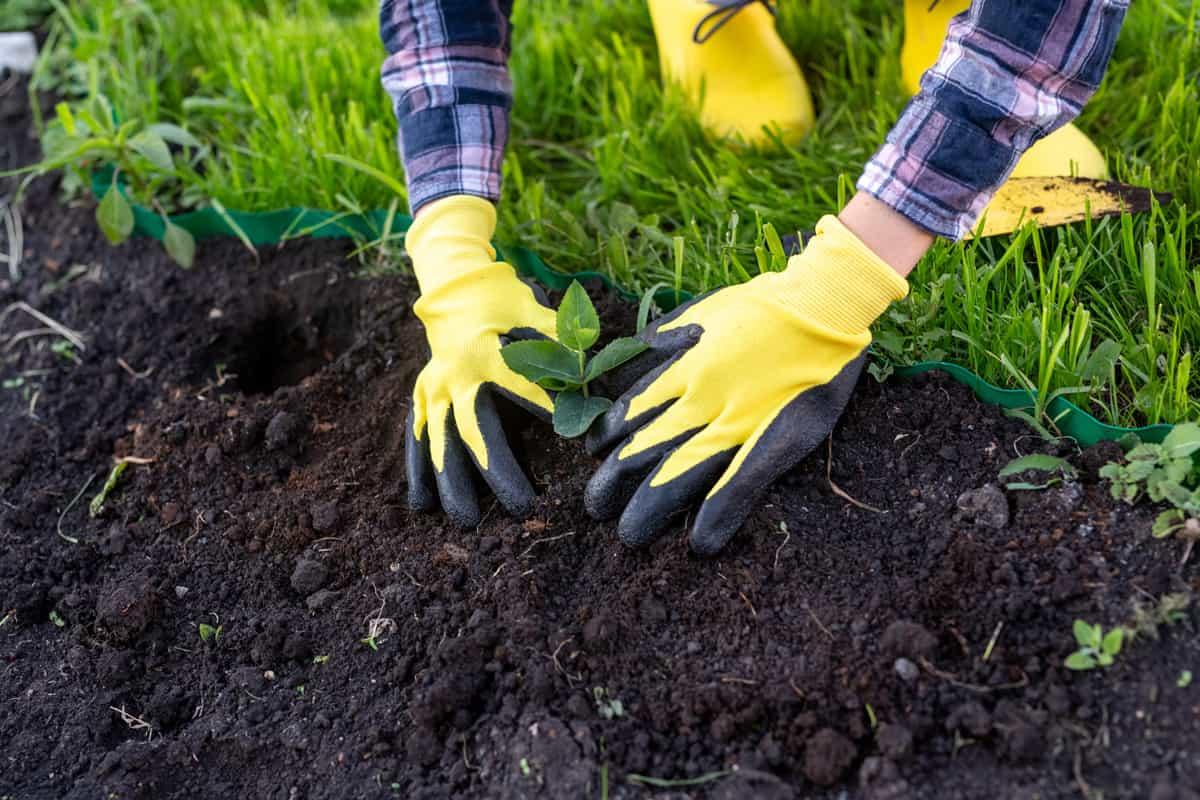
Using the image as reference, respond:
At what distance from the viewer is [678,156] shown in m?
2.50

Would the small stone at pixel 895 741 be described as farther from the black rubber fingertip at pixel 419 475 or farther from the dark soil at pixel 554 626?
the black rubber fingertip at pixel 419 475

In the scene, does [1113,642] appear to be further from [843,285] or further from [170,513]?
[170,513]

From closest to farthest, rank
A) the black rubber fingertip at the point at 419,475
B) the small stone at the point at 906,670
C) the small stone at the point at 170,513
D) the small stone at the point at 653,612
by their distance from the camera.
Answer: the small stone at the point at 906,670, the small stone at the point at 653,612, the black rubber fingertip at the point at 419,475, the small stone at the point at 170,513

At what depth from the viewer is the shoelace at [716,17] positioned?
8.38ft

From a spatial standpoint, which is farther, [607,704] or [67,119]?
[67,119]

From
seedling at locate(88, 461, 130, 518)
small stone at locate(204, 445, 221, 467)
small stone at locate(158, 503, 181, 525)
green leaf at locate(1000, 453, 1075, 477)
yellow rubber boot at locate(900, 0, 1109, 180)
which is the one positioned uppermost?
yellow rubber boot at locate(900, 0, 1109, 180)

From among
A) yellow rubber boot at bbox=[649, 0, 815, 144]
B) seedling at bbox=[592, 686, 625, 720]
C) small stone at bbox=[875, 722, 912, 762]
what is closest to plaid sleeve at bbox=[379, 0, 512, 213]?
yellow rubber boot at bbox=[649, 0, 815, 144]

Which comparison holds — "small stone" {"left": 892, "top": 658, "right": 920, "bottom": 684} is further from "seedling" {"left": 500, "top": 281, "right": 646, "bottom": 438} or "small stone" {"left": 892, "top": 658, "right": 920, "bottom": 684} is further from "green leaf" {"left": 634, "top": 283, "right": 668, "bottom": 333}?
"green leaf" {"left": 634, "top": 283, "right": 668, "bottom": 333}

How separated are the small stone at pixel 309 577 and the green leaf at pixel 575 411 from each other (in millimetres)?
464

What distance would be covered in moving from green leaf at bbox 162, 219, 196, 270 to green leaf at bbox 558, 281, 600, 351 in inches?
46.2

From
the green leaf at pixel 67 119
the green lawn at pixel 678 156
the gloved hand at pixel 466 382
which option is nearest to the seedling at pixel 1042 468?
the green lawn at pixel 678 156

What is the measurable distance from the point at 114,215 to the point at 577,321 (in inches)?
52.7

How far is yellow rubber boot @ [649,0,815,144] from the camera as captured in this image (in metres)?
2.56

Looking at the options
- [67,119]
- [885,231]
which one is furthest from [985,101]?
[67,119]
